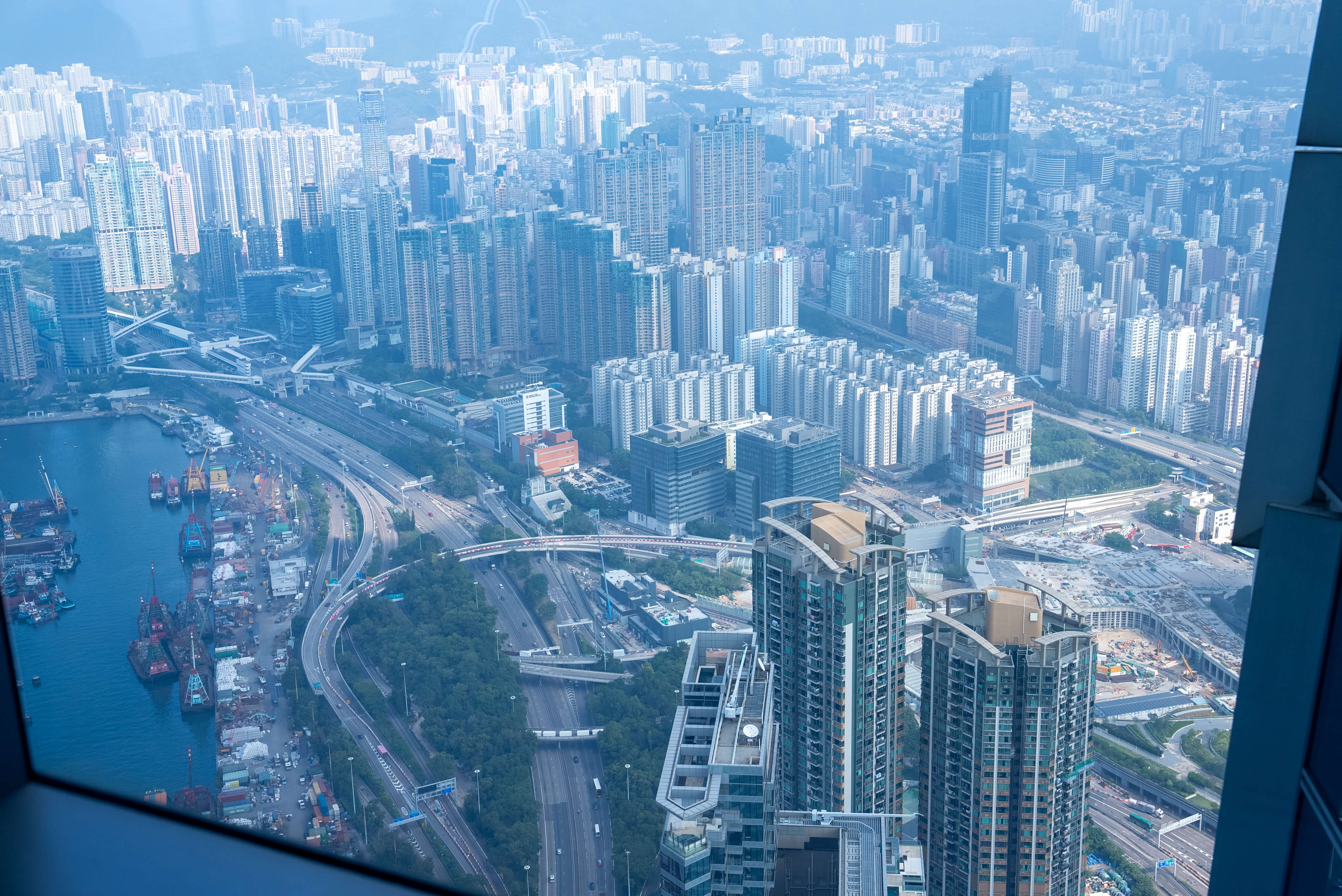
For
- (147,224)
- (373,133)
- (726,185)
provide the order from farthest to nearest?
(726,185)
(373,133)
(147,224)

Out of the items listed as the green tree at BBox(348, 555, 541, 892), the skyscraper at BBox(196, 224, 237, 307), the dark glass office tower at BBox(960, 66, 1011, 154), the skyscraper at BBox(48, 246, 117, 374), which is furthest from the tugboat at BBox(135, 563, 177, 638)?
the dark glass office tower at BBox(960, 66, 1011, 154)

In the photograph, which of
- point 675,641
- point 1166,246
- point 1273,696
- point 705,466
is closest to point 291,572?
point 675,641

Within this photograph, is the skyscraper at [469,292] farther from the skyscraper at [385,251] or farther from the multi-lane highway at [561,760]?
the multi-lane highway at [561,760]

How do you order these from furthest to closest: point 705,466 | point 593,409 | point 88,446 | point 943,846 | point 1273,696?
1. point 593,409
2. point 705,466
3. point 88,446
4. point 943,846
5. point 1273,696

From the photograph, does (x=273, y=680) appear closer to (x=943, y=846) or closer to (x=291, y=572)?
(x=291, y=572)

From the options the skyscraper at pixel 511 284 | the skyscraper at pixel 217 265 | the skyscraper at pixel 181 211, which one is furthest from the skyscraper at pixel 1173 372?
the skyscraper at pixel 181 211

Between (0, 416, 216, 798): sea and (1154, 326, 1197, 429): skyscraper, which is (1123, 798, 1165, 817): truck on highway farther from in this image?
(1154, 326, 1197, 429): skyscraper

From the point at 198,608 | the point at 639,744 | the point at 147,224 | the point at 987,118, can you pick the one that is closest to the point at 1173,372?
the point at 987,118

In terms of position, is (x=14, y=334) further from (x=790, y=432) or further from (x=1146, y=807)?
(x=1146, y=807)
